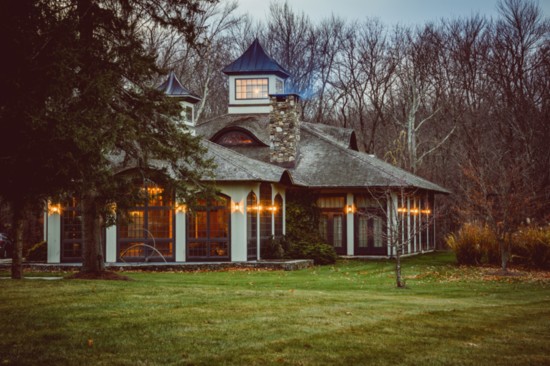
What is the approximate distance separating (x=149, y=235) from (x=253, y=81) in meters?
12.9

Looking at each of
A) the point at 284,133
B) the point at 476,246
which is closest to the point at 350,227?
the point at 284,133

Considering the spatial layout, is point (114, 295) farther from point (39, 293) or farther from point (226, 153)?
point (226, 153)

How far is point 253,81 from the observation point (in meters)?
36.0

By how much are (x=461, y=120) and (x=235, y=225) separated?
21.1m

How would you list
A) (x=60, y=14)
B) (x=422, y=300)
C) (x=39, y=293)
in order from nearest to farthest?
(x=60, y=14)
(x=39, y=293)
(x=422, y=300)

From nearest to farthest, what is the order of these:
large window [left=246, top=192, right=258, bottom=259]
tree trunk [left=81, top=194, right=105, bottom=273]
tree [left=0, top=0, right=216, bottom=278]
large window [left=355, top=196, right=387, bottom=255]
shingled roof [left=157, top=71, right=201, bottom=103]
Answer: tree [left=0, top=0, right=216, bottom=278]
tree trunk [left=81, top=194, right=105, bottom=273]
large window [left=246, top=192, right=258, bottom=259]
shingled roof [left=157, top=71, right=201, bottom=103]
large window [left=355, top=196, right=387, bottom=255]

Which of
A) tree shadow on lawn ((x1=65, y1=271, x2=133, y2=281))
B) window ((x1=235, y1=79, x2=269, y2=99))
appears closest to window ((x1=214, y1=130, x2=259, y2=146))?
window ((x1=235, y1=79, x2=269, y2=99))

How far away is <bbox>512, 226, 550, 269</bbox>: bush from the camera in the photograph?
24.0 metres

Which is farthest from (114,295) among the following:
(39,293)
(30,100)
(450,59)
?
(450,59)

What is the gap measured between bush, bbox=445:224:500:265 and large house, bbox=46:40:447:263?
1.70 m

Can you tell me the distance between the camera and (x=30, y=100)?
33.1 ft

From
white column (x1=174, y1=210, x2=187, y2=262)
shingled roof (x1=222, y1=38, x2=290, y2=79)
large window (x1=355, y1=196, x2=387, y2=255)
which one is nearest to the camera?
white column (x1=174, y1=210, x2=187, y2=262)

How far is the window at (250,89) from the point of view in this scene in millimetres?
35969

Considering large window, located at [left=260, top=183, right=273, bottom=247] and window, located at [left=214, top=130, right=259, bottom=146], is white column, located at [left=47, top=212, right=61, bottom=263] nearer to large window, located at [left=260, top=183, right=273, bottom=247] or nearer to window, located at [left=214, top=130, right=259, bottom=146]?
large window, located at [left=260, top=183, right=273, bottom=247]
